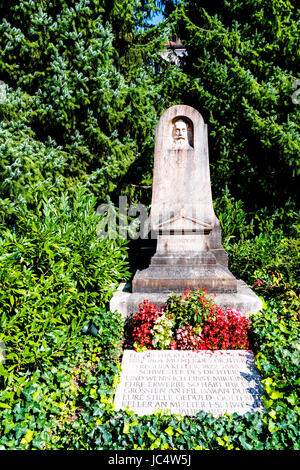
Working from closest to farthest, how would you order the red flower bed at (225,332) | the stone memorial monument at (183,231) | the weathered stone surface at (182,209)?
the red flower bed at (225,332) → the stone memorial monument at (183,231) → the weathered stone surface at (182,209)

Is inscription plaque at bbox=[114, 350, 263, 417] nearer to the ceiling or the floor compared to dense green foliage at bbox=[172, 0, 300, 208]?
nearer to the floor

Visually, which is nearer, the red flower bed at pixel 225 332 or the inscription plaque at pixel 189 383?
the inscription plaque at pixel 189 383

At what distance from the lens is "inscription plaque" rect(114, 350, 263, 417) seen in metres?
2.80

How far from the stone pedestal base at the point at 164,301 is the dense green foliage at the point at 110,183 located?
19cm

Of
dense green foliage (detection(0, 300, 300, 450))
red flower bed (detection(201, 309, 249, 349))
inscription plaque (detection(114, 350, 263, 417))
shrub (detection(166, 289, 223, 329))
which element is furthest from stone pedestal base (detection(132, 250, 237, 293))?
dense green foliage (detection(0, 300, 300, 450))

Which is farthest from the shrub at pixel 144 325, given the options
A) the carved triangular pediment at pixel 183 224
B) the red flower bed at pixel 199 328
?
the carved triangular pediment at pixel 183 224

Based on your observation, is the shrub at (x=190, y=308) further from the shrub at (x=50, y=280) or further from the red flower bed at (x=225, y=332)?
the shrub at (x=50, y=280)

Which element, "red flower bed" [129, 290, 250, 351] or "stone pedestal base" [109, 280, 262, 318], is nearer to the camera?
"red flower bed" [129, 290, 250, 351]

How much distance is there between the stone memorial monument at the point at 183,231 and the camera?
4301 mm

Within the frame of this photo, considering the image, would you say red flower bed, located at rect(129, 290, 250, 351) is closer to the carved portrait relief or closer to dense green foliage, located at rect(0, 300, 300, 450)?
dense green foliage, located at rect(0, 300, 300, 450)

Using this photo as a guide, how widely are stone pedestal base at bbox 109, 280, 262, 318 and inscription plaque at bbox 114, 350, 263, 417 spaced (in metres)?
0.68

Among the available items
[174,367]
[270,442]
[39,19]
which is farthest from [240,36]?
[270,442]

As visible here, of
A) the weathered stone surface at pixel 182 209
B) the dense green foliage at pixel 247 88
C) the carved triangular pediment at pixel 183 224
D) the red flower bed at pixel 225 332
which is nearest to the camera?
the red flower bed at pixel 225 332

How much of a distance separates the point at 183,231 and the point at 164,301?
1.13 metres
